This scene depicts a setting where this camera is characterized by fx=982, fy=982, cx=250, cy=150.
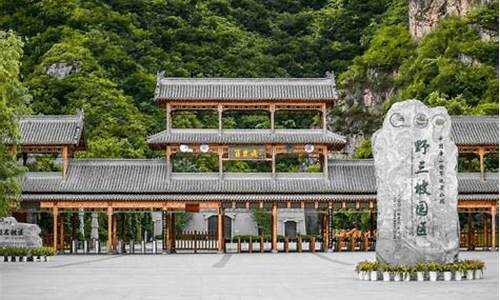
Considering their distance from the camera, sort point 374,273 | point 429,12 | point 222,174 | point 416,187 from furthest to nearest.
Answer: point 429,12 < point 222,174 < point 416,187 < point 374,273

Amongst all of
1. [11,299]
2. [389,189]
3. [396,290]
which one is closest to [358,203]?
[389,189]

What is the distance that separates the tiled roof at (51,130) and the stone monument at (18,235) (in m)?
7.14

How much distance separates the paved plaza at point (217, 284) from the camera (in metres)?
20.5

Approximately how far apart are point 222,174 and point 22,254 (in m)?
13.9

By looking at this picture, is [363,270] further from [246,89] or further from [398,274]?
[246,89]

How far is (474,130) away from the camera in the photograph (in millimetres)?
50062

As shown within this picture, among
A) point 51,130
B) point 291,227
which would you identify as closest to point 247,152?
point 51,130

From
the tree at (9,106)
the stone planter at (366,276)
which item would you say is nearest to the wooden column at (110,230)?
the tree at (9,106)

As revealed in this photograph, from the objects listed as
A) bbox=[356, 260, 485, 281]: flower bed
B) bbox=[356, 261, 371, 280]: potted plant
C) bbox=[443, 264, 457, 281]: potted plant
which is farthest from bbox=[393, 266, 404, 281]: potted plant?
bbox=[443, 264, 457, 281]: potted plant

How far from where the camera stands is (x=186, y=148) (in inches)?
1965

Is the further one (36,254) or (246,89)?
(246,89)

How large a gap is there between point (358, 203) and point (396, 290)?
→ 2703 centimetres

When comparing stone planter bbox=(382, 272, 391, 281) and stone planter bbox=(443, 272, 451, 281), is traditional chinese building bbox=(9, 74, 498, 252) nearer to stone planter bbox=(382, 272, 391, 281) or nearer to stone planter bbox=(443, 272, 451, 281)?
stone planter bbox=(382, 272, 391, 281)

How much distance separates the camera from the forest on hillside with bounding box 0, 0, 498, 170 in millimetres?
77000
